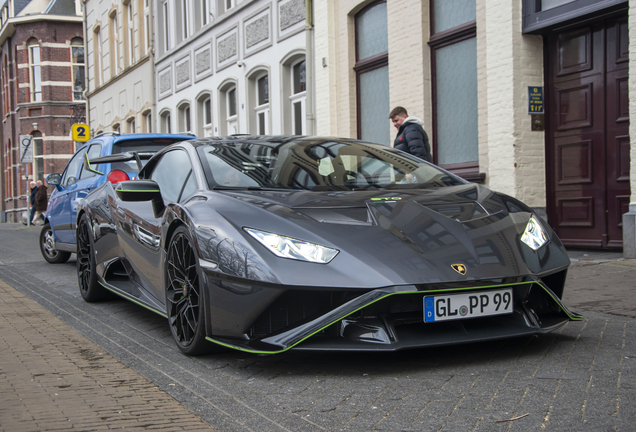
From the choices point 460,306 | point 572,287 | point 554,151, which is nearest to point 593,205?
point 554,151

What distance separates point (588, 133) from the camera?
8984 millimetres

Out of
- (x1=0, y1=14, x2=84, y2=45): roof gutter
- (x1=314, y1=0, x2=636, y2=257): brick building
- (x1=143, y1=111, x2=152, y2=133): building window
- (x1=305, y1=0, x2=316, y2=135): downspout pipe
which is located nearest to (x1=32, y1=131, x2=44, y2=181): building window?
(x1=0, y1=14, x2=84, y2=45): roof gutter

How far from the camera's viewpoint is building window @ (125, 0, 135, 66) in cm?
2617

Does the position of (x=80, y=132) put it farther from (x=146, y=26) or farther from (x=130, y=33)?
(x=130, y=33)

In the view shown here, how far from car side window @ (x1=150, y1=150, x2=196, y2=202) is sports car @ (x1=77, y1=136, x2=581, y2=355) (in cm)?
3

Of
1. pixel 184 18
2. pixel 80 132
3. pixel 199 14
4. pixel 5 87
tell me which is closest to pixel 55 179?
pixel 80 132

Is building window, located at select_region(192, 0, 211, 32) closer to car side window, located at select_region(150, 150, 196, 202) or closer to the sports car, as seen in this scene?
car side window, located at select_region(150, 150, 196, 202)

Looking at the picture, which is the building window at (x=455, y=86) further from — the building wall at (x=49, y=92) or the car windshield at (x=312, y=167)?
the building wall at (x=49, y=92)

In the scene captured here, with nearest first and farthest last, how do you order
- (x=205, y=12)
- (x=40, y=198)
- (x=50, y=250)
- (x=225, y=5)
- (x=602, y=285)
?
(x=602, y=285) < (x=50, y=250) < (x=225, y=5) < (x=205, y=12) < (x=40, y=198)

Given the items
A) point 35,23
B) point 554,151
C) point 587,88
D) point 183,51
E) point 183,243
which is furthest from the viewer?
point 35,23

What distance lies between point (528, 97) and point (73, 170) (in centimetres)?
633

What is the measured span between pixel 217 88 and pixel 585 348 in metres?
16.5

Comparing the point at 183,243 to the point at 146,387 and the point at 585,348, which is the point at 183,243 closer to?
the point at 146,387

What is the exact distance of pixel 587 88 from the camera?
895cm
